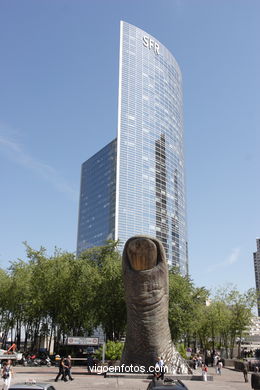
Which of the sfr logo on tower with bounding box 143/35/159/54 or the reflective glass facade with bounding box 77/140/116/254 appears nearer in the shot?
the reflective glass facade with bounding box 77/140/116/254

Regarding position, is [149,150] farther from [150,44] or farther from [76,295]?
[76,295]

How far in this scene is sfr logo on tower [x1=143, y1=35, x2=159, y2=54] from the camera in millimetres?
117456

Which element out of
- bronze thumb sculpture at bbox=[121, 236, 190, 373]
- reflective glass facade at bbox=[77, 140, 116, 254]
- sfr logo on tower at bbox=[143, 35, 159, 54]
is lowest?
bronze thumb sculpture at bbox=[121, 236, 190, 373]

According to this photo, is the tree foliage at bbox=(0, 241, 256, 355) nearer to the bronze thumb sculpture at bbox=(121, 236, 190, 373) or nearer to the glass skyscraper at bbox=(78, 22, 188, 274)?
the bronze thumb sculpture at bbox=(121, 236, 190, 373)

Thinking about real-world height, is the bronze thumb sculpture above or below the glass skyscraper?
below

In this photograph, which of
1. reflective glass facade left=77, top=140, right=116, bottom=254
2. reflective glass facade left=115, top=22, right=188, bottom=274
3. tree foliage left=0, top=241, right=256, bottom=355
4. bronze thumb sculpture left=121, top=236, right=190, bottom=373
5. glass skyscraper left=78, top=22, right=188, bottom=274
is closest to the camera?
bronze thumb sculpture left=121, top=236, right=190, bottom=373

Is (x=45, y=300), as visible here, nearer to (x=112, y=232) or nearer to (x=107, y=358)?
(x=107, y=358)

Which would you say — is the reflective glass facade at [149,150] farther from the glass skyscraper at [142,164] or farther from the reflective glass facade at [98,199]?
the reflective glass facade at [98,199]

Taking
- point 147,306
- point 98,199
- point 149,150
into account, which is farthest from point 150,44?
point 147,306

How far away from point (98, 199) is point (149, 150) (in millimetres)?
23979

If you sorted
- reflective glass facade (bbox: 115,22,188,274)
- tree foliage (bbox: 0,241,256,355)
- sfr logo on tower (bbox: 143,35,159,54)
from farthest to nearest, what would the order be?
sfr logo on tower (bbox: 143,35,159,54) < reflective glass facade (bbox: 115,22,188,274) < tree foliage (bbox: 0,241,256,355)

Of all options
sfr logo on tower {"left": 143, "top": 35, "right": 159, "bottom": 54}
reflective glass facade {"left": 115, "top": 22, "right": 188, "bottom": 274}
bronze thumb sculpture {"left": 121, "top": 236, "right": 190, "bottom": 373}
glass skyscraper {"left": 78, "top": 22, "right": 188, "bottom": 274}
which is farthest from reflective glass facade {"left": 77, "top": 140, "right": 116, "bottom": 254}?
bronze thumb sculpture {"left": 121, "top": 236, "right": 190, "bottom": 373}

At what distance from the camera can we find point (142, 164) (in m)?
103

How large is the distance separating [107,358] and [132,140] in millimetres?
79948
